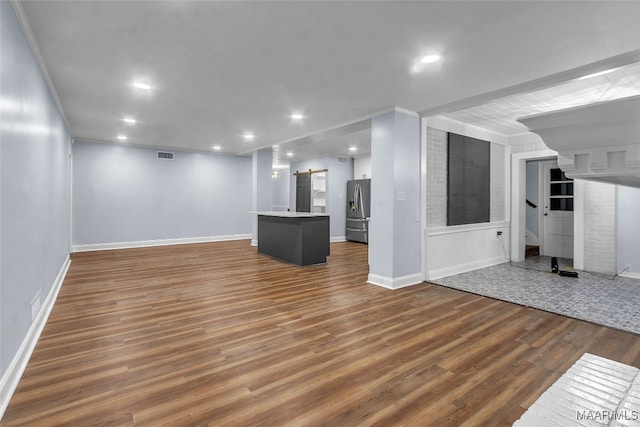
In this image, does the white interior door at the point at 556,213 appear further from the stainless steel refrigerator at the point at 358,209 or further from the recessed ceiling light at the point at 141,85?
the recessed ceiling light at the point at 141,85

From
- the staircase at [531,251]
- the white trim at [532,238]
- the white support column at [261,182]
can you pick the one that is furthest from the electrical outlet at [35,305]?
the white trim at [532,238]

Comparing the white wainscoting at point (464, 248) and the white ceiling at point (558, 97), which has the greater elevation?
the white ceiling at point (558, 97)

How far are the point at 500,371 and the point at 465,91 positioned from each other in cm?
295

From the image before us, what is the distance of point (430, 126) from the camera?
16.0 feet

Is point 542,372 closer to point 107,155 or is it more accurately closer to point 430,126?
point 430,126

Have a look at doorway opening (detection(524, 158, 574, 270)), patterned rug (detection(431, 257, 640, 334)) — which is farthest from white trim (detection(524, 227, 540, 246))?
patterned rug (detection(431, 257, 640, 334))

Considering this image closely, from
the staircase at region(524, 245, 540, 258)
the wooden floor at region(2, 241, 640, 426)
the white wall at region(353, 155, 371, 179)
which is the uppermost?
the white wall at region(353, 155, 371, 179)

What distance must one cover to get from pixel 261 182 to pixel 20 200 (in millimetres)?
6036

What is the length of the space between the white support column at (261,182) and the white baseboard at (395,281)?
4384 millimetres

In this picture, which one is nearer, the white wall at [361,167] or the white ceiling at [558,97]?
the white ceiling at [558,97]

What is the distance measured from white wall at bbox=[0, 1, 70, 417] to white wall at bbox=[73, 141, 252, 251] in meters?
4.55

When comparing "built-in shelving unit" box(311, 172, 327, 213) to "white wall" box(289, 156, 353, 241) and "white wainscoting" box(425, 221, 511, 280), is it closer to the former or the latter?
"white wall" box(289, 156, 353, 241)

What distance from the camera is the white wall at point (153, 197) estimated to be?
24.2ft

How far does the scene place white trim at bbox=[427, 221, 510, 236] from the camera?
488 centimetres
